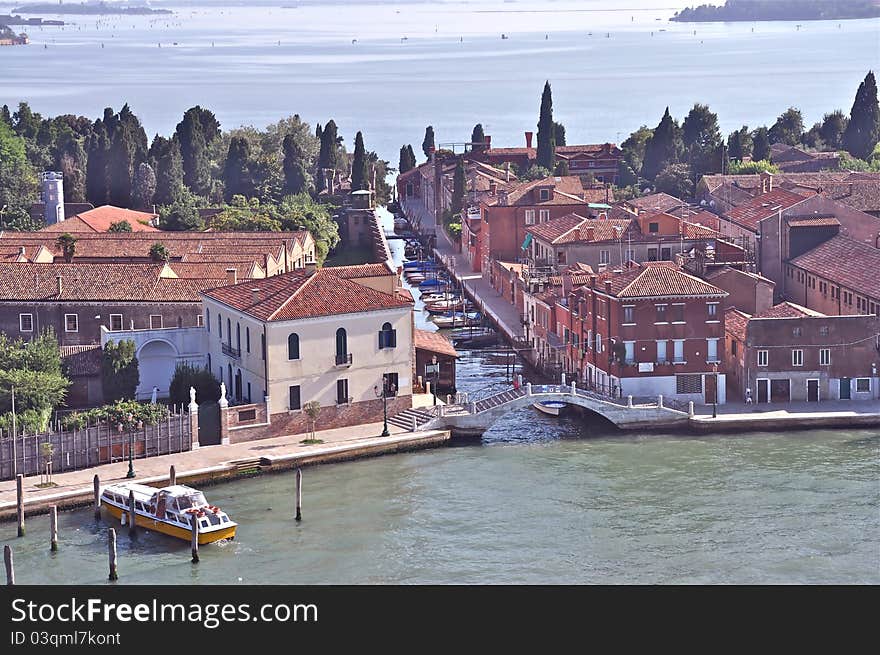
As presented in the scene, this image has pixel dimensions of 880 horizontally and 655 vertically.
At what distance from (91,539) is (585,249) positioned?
21.6 metres

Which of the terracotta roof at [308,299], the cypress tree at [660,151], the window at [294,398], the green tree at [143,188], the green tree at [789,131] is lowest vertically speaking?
the window at [294,398]

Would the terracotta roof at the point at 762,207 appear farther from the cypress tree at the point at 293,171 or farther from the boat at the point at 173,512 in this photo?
the cypress tree at the point at 293,171

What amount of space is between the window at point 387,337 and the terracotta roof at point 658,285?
4.54 m

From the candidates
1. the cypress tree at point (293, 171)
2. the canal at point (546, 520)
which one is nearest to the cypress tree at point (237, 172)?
the cypress tree at point (293, 171)

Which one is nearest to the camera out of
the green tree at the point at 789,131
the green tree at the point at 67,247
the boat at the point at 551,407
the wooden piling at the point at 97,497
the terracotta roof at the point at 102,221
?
the wooden piling at the point at 97,497

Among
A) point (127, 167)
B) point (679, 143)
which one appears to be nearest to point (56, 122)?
point (127, 167)

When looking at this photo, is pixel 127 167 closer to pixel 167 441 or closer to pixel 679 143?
pixel 679 143

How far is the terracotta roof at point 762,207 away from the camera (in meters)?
42.3

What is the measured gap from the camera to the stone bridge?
28.5m

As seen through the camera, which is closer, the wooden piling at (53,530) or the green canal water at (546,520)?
the green canal water at (546,520)

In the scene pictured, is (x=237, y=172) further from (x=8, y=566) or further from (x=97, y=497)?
(x=8, y=566)

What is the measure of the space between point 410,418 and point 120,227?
24234 mm

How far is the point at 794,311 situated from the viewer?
1227 inches

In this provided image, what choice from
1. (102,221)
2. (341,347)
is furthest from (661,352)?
(102,221)
